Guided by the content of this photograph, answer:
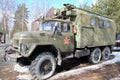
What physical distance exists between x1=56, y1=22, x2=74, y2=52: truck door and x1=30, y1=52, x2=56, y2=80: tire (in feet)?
2.77

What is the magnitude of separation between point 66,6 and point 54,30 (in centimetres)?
193

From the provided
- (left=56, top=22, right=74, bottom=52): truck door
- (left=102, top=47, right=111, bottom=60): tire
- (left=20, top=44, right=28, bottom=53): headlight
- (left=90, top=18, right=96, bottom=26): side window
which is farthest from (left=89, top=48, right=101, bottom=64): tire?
(left=20, top=44, right=28, bottom=53): headlight

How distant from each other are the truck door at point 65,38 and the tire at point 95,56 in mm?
1952

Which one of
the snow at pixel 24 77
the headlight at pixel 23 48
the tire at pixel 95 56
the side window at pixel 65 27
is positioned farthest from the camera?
the tire at pixel 95 56

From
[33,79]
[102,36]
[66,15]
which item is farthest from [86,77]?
[102,36]

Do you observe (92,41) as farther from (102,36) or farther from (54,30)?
(54,30)

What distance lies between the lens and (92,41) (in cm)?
1016

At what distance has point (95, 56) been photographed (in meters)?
10.8

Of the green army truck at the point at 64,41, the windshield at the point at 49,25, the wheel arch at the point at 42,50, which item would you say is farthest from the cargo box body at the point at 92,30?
the wheel arch at the point at 42,50

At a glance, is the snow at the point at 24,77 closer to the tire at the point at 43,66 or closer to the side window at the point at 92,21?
the tire at the point at 43,66

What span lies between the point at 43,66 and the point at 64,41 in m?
1.64

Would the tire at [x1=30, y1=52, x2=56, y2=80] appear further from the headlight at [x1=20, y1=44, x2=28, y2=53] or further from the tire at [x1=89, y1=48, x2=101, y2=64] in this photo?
the tire at [x1=89, y1=48, x2=101, y2=64]

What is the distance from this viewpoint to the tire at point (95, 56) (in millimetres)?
10453

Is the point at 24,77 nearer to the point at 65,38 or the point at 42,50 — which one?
the point at 42,50
